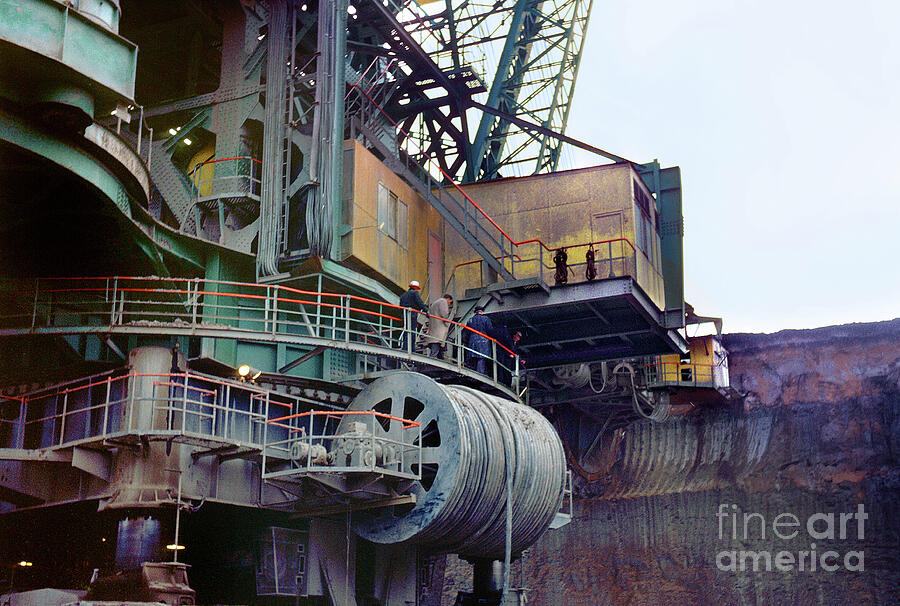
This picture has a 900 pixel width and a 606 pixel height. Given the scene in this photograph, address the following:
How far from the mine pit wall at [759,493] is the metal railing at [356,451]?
13690 mm

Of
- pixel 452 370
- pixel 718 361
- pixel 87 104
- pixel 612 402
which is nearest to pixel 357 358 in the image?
pixel 452 370

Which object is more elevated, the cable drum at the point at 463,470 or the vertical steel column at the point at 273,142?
the vertical steel column at the point at 273,142

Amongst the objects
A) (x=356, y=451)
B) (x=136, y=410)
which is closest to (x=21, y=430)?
(x=136, y=410)

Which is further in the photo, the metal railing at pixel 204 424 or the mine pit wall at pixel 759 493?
the mine pit wall at pixel 759 493

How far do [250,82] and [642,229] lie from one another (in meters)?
10.2

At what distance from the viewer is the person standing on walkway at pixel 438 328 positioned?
22422 millimetres

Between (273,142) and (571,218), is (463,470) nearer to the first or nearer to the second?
(571,218)

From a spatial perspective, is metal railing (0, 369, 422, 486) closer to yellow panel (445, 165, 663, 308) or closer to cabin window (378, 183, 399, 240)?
cabin window (378, 183, 399, 240)

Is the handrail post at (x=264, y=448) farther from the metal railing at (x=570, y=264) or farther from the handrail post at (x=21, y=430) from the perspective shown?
the metal railing at (x=570, y=264)

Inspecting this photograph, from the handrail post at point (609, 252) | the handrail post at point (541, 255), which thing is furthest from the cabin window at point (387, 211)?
the handrail post at point (609, 252)

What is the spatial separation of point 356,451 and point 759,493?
2078 cm

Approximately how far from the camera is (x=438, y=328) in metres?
22.9

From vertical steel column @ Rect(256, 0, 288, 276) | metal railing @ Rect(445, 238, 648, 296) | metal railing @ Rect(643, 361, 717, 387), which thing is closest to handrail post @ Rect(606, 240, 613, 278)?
metal railing @ Rect(445, 238, 648, 296)

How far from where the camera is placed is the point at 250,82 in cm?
2488
